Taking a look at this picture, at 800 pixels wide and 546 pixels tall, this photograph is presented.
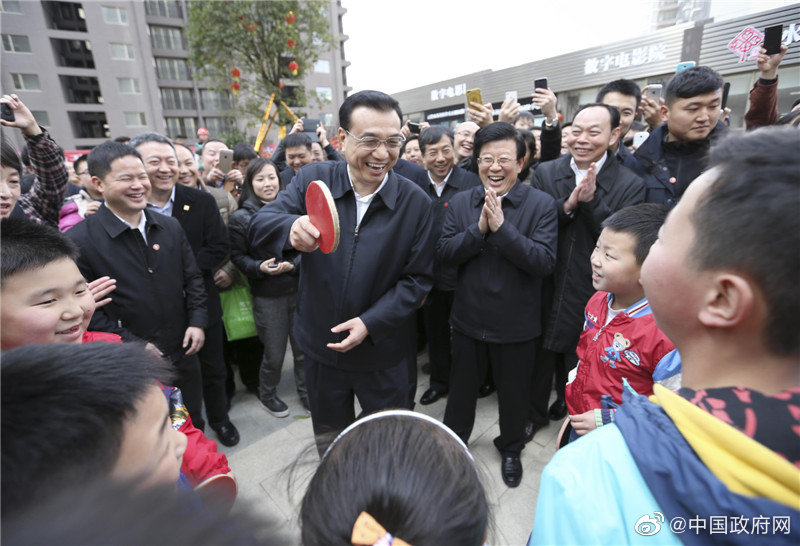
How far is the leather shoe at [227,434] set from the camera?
113 inches

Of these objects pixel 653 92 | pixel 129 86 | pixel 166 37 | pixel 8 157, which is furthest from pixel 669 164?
pixel 166 37

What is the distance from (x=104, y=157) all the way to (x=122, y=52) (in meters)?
30.2

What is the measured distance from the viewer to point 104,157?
217 cm

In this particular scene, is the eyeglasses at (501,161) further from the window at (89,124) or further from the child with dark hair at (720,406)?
the window at (89,124)

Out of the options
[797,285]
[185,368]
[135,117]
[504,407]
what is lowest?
[504,407]

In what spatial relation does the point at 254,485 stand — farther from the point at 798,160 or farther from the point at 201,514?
the point at 798,160

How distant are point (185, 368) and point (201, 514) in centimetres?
230

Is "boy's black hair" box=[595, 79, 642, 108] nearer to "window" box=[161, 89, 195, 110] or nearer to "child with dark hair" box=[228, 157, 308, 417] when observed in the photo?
"child with dark hair" box=[228, 157, 308, 417]

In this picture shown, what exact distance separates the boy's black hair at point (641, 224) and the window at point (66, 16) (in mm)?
32690

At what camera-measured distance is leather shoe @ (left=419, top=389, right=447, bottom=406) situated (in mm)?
3270

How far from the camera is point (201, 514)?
491 mm

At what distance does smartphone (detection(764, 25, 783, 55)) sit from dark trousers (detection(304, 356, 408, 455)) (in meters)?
3.55

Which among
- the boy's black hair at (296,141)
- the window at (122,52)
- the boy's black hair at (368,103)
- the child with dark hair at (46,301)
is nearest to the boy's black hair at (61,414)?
the child with dark hair at (46,301)

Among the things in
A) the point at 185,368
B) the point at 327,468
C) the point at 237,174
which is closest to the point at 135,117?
the point at 237,174
